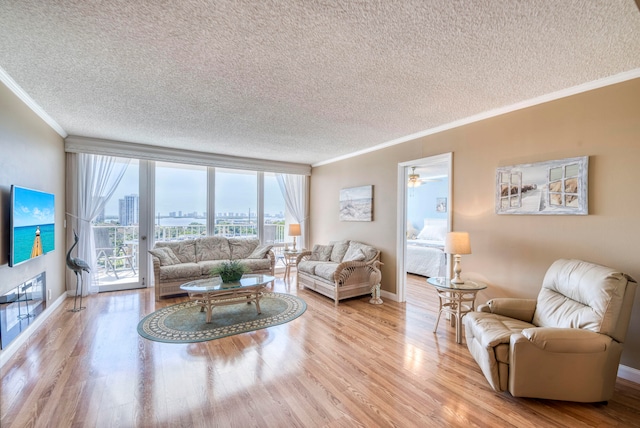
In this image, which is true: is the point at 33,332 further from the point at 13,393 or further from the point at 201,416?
the point at 201,416

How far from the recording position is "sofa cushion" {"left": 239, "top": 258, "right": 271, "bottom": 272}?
5.43 metres

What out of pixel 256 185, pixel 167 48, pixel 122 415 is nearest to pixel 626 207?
pixel 167 48

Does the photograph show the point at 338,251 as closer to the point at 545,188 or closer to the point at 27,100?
the point at 545,188

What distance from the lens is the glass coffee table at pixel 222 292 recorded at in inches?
140

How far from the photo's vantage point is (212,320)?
365 centimetres

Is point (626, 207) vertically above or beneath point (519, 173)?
beneath

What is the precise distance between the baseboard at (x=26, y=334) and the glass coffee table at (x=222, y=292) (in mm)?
1503

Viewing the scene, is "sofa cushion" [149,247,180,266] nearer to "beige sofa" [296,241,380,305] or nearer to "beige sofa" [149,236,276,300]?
"beige sofa" [149,236,276,300]

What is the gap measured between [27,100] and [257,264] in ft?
12.5

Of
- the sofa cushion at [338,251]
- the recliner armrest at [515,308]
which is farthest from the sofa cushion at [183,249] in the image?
the recliner armrest at [515,308]

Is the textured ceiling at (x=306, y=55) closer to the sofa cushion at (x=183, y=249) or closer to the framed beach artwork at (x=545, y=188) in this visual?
the framed beach artwork at (x=545, y=188)

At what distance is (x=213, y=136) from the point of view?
4.50 metres

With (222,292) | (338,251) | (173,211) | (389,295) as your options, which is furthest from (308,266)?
(173,211)

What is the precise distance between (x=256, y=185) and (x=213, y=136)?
2.11 metres
